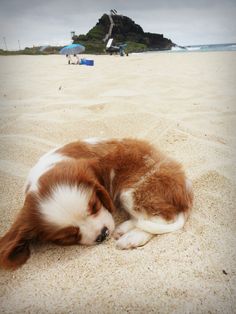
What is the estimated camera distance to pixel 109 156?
2.30 meters

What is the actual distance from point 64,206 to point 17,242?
359 mm

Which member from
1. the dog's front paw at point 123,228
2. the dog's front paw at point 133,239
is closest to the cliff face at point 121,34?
the dog's front paw at point 123,228

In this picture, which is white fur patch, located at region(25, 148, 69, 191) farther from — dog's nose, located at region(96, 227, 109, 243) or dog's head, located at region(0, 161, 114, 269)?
dog's nose, located at region(96, 227, 109, 243)

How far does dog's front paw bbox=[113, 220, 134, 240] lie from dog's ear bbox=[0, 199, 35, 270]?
572mm

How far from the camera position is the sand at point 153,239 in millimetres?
1530

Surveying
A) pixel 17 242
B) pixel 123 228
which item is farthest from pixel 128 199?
pixel 17 242

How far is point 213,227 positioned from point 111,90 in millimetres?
4402

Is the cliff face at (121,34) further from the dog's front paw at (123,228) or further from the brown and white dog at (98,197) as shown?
the dog's front paw at (123,228)

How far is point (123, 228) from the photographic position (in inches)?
83.4

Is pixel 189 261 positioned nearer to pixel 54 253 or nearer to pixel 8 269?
pixel 54 253

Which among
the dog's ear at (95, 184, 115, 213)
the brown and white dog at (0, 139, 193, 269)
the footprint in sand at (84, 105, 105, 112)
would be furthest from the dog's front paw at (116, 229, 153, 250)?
the footprint in sand at (84, 105, 105, 112)

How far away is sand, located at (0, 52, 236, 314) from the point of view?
5.02 ft

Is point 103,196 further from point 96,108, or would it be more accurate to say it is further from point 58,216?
point 96,108

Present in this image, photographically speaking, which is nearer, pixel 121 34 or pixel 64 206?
pixel 64 206
